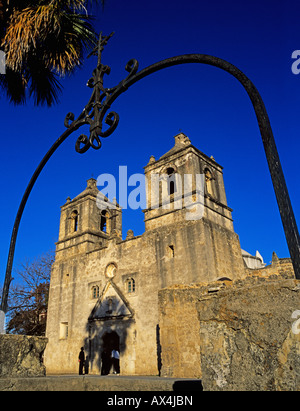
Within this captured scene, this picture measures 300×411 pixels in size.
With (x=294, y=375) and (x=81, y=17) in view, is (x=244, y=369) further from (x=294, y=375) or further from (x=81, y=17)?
(x=81, y=17)

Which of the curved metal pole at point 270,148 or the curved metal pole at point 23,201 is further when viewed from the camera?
the curved metal pole at point 23,201

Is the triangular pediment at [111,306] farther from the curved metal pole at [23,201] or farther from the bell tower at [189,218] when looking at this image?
the curved metal pole at [23,201]

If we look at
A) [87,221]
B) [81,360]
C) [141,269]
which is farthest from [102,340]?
[87,221]

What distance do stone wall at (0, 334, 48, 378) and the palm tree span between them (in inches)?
174

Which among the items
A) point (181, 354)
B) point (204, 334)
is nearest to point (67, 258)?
point (181, 354)

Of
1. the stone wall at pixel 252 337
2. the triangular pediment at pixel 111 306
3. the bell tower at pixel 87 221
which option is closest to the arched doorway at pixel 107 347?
the triangular pediment at pixel 111 306

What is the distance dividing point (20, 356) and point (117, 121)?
10.8 ft

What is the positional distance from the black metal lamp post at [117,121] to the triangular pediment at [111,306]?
14292mm

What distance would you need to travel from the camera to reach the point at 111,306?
18812 mm

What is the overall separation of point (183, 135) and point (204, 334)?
2004 cm

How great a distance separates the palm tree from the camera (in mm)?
5359

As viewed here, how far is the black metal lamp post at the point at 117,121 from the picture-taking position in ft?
7.39

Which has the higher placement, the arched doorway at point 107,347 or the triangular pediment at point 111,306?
the triangular pediment at point 111,306

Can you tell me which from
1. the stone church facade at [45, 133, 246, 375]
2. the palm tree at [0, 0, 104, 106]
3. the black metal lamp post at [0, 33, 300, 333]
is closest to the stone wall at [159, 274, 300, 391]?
the black metal lamp post at [0, 33, 300, 333]
